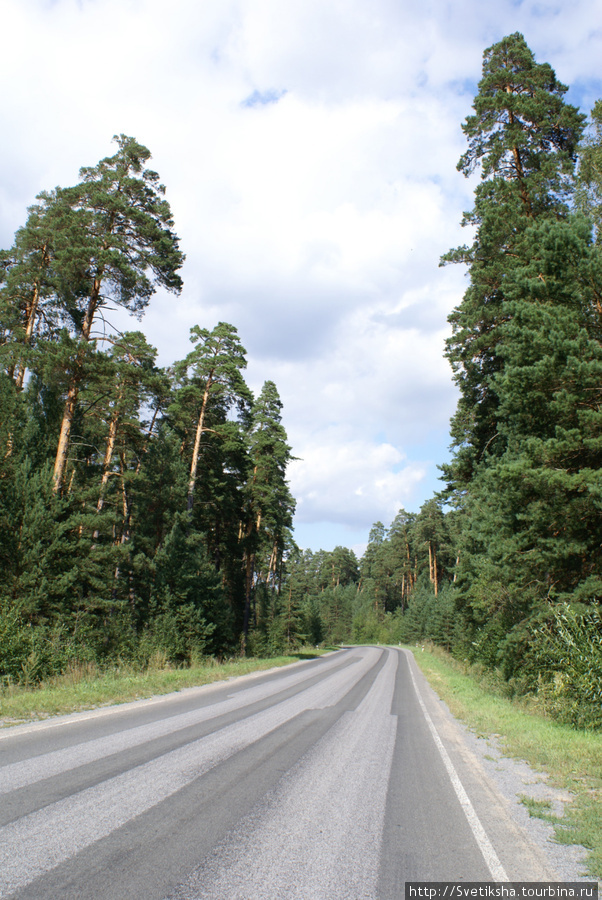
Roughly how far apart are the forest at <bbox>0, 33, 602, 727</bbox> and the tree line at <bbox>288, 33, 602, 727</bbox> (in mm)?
60

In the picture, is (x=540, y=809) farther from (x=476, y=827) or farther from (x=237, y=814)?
(x=237, y=814)

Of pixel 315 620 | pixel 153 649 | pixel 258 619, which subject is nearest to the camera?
pixel 153 649

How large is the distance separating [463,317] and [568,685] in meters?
12.4

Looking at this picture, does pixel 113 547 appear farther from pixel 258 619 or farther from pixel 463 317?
pixel 258 619

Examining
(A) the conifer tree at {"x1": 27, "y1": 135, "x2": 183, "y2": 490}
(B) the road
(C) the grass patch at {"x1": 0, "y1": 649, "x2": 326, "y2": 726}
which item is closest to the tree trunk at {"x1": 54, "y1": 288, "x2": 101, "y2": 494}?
(A) the conifer tree at {"x1": 27, "y1": 135, "x2": 183, "y2": 490}

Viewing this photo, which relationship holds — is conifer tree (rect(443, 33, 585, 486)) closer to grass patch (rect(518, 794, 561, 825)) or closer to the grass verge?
the grass verge

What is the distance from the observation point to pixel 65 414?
14977 millimetres

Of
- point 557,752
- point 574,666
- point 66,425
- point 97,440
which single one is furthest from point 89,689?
point 97,440

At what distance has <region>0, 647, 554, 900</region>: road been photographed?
345cm

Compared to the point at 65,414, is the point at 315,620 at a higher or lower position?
lower

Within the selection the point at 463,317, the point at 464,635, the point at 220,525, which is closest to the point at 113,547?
the point at 463,317

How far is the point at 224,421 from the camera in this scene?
28625mm

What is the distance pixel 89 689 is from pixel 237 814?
308 inches

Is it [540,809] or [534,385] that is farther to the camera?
[534,385]
